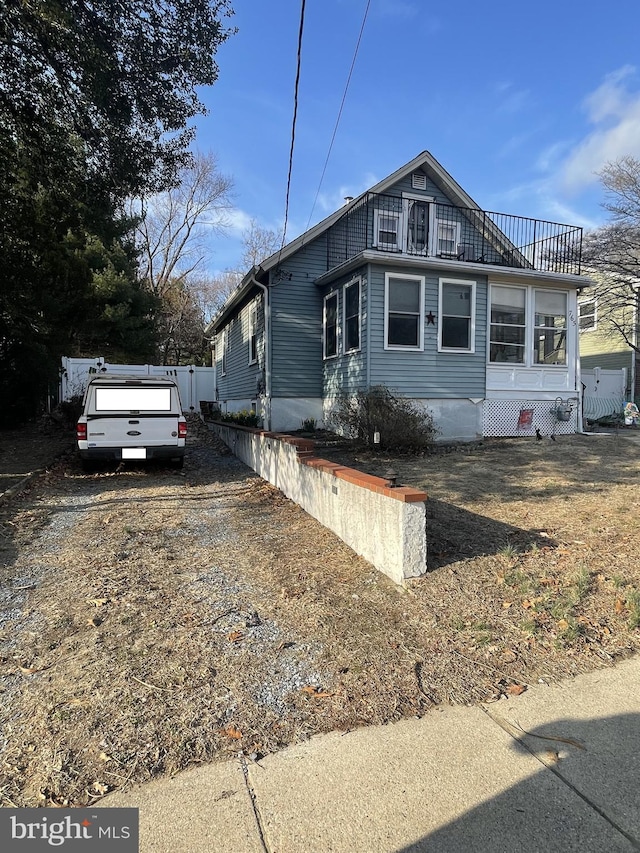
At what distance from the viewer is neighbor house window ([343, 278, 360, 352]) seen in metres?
11.9

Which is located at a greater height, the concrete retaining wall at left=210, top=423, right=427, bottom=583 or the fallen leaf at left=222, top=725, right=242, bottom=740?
the concrete retaining wall at left=210, top=423, right=427, bottom=583

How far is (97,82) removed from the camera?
6906 mm

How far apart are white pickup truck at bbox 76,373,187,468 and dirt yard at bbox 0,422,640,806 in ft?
6.99

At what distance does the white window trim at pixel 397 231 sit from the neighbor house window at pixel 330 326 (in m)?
2.18

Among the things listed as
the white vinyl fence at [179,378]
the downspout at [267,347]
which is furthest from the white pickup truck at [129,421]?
the white vinyl fence at [179,378]

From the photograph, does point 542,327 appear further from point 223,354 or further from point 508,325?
point 223,354

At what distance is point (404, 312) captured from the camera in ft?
38.1

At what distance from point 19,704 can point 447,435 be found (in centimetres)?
1058

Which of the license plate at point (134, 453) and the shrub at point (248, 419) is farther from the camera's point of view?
the shrub at point (248, 419)

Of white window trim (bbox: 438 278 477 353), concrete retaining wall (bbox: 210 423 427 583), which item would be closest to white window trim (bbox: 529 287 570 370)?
white window trim (bbox: 438 278 477 353)

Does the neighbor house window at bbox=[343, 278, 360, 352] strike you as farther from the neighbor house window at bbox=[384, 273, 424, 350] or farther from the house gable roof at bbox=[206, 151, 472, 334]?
the house gable roof at bbox=[206, 151, 472, 334]

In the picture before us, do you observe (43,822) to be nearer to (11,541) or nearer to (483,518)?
(11,541)

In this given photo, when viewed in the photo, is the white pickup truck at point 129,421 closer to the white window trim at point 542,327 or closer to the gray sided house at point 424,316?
the gray sided house at point 424,316

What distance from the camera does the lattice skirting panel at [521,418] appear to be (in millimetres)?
12477
